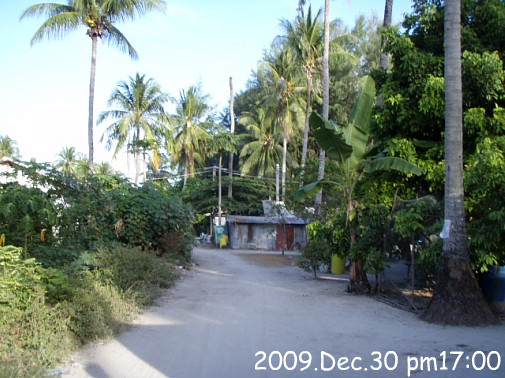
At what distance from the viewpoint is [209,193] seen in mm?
46969

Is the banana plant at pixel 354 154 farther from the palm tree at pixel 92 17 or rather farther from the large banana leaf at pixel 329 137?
the palm tree at pixel 92 17

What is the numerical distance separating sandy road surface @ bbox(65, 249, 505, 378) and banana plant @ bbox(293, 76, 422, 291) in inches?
84.4

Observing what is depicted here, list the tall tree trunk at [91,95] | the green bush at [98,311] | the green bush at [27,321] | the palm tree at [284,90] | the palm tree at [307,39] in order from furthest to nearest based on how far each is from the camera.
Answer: the palm tree at [284,90] → the palm tree at [307,39] → the tall tree trunk at [91,95] → the green bush at [98,311] → the green bush at [27,321]

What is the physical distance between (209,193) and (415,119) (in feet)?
117

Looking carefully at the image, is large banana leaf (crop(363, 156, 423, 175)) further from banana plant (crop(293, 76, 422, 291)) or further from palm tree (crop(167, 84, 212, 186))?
palm tree (crop(167, 84, 212, 186))

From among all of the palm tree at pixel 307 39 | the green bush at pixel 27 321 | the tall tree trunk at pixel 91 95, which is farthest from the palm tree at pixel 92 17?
the green bush at pixel 27 321

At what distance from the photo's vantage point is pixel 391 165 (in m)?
11.5

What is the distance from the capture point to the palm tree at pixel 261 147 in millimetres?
45875

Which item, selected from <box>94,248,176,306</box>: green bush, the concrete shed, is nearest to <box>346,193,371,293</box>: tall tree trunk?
<box>94,248,176,306</box>: green bush

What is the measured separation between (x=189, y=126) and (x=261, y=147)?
7148 millimetres

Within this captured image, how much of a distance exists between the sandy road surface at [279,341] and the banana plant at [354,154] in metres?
2.14

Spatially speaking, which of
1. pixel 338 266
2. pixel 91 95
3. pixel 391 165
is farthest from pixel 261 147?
pixel 391 165

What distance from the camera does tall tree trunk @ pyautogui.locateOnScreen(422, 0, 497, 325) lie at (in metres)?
9.05

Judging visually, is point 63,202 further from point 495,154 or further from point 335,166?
point 495,154
